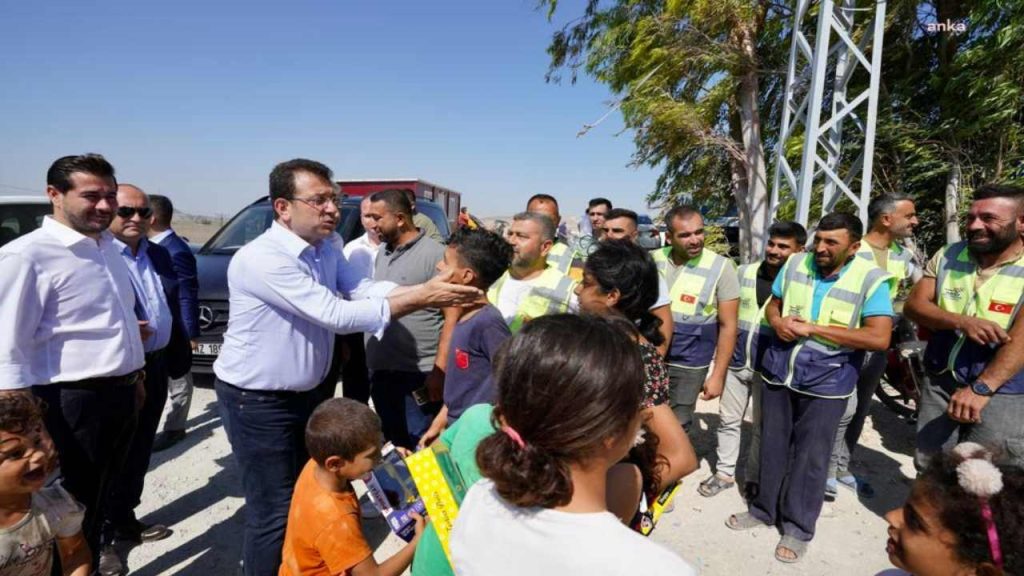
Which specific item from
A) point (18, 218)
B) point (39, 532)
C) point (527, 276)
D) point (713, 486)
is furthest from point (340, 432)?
point (18, 218)

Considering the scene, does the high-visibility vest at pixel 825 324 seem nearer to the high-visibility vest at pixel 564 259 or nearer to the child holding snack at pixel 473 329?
the high-visibility vest at pixel 564 259

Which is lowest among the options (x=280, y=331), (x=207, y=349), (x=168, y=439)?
(x=168, y=439)

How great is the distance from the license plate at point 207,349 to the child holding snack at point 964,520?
5.33 m

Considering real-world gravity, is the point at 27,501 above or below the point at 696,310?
below

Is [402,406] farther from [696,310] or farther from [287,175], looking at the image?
[696,310]

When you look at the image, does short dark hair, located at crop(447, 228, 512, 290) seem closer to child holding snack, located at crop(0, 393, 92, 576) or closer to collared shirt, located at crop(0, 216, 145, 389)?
collared shirt, located at crop(0, 216, 145, 389)

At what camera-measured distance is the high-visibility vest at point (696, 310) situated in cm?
340

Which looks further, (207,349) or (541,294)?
(207,349)

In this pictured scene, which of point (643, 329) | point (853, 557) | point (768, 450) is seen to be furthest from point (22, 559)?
point (853, 557)

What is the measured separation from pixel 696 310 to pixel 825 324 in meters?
0.80

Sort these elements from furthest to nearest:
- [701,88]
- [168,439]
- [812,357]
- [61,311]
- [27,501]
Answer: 1. [701,88]
2. [168,439]
3. [812,357]
4. [61,311]
5. [27,501]

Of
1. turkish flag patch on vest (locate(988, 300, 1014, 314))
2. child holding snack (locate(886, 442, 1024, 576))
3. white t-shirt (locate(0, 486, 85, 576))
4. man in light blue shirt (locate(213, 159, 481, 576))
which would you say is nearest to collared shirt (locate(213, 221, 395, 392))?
man in light blue shirt (locate(213, 159, 481, 576))

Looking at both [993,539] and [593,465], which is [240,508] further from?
[993,539]

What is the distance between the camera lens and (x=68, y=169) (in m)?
2.06
